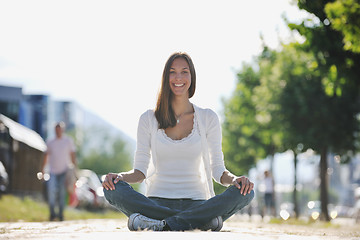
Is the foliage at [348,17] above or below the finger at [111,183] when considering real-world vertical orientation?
above

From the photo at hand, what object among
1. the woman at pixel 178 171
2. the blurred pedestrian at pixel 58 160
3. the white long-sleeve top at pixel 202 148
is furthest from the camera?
the blurred pedestrian at pixel 58 160

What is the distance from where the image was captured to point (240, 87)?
3328cm

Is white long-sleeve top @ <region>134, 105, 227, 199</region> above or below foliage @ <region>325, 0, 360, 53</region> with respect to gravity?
below

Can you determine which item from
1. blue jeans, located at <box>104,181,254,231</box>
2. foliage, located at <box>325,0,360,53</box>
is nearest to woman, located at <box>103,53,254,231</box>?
blue jeans, located at <box>104,181,254,231</box>

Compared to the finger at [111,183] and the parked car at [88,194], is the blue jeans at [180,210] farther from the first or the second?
the parked car at [88,194]

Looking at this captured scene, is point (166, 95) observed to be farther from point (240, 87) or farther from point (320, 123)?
point (240, 87)

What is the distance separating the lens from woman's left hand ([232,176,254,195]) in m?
5.08

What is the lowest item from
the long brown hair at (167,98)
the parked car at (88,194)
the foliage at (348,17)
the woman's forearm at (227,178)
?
the parked car at (88,194)

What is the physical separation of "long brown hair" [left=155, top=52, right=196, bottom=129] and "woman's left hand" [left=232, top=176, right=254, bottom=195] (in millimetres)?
950

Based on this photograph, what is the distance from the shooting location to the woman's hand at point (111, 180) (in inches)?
205

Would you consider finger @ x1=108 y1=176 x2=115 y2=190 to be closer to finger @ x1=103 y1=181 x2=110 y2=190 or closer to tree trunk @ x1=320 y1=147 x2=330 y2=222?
finger @ x1=103 y1=181 x2=110 y2=190

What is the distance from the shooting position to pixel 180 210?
545 centimetres

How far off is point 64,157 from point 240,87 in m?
21.0

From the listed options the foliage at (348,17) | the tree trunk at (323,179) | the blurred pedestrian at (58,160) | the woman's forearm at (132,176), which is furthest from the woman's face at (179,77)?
the tree trunk at (323,179)
